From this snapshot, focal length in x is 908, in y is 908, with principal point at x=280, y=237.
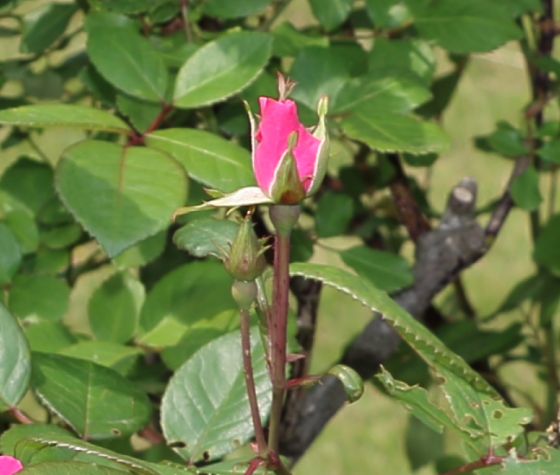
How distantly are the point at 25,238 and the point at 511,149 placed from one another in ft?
1.70

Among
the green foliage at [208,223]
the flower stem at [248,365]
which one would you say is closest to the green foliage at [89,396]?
the green foliage at [208,223]

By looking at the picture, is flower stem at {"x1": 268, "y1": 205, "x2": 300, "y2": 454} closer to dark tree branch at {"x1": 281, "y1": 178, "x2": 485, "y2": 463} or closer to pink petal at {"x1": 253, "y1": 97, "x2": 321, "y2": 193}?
pink petal at {"x1": 253, "y1": 97, "x2": 321, "y2": 193}

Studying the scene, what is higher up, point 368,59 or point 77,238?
point 368,59

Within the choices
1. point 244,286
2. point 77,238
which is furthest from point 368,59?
point 244,286

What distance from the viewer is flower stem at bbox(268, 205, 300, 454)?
45cm

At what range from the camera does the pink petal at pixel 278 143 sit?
429 millimetres

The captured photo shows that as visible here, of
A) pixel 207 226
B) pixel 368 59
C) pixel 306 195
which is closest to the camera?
pixel 306 195

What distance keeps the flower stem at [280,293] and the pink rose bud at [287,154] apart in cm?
1

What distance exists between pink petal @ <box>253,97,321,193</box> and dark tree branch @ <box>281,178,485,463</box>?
0.51 m

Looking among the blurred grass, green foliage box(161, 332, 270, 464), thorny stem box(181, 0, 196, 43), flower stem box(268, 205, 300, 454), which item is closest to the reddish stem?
flower stem box(268, 205, 300, 454)

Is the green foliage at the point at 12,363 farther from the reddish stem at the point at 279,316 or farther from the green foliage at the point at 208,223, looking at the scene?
the reddish stem at the point at 279,316

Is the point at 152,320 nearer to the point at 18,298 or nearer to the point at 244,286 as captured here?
the point at 18,298

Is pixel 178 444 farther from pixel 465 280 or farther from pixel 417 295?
pixel 465 280

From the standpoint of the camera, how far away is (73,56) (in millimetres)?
1055
